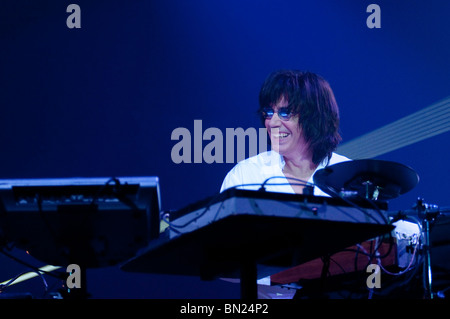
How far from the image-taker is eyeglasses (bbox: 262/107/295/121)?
3.34 meters

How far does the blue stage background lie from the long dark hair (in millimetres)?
81

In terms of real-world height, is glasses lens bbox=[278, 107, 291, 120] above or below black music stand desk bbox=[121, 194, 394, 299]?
above

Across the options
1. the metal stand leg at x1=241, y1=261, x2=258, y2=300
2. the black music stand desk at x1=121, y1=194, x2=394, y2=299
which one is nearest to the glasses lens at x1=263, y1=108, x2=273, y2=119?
the black music stand desk at x1=121, y1=194, x2=394, y2=299

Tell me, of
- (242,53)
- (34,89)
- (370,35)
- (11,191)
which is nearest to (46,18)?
(34,89)

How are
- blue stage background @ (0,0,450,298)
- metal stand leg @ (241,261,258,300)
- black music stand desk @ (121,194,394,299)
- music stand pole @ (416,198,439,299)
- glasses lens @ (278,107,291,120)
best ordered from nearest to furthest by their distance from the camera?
black music stand desk @ (121,194,394,299)
metal stand leg @ (241,261,258,300)
music stand pole @ (416,198,439,299)
blue stage background @ (0,0,450,298)
glasses lens @ (278,107,291,120)

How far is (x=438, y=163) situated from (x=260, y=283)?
156 cm

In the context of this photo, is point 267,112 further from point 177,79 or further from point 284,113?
point 177,79

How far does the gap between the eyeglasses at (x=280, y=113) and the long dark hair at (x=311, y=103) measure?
0.02m

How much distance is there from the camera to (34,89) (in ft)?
11.0

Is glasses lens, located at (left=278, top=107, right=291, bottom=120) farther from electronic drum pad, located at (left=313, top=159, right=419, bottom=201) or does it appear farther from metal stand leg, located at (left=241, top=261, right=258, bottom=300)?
metal stand leg, located at (left=241, top=261, right=258, bottom=300)

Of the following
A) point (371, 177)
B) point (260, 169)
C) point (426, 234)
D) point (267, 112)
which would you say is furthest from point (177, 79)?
point (426, 234)

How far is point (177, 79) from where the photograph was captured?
134 inches

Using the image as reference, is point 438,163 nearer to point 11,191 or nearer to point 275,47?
point 275,47

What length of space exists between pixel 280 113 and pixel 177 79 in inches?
24.9
